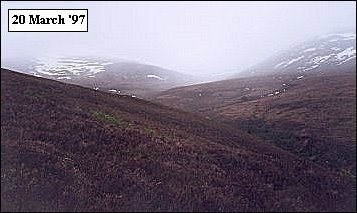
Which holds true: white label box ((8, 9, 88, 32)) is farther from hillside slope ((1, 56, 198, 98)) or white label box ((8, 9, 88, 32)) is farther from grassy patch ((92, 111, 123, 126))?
hillside slope ((1, 56, 198, 98))

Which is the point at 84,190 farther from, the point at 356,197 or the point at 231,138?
the point at 231,138

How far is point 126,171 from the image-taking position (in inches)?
504

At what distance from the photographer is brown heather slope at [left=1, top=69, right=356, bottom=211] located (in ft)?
35.7

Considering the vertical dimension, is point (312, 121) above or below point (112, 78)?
above

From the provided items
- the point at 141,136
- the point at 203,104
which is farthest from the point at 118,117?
the point at 203,104

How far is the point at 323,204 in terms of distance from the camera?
13812mm

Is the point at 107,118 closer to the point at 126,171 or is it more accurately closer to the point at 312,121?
the point at 126,171

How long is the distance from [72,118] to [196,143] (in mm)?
5894

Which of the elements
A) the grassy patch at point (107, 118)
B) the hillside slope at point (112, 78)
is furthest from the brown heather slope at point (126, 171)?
the hillside slope at point (112, 78)

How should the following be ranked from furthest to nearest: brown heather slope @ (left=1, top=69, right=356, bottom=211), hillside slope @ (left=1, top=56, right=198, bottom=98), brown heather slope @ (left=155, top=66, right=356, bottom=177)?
hillside slope @ (left=1, top=56, right=198, bottom=98) < brown heather slope @ (left=155, top=66, right=356, bottom=177) < brown heather slope @ (left=1, top=69, right=356, bottom=211)

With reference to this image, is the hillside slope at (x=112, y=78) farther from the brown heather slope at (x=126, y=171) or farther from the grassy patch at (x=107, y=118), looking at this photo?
the brown heather slope at (x=126, y=171)

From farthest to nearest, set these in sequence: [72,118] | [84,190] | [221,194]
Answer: [72,118], [221,194], [84,190]

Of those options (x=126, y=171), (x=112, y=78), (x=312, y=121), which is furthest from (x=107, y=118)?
(x=112, y=78)

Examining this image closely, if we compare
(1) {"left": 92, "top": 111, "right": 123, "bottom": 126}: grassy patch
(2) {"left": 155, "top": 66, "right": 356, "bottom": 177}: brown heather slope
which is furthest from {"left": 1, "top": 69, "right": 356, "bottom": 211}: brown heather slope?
(2) {"left": 155, "top": 66, "right": 356, "bottom": 177}: brown heather slope
